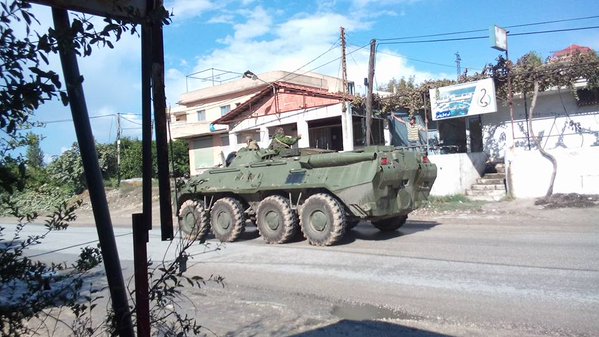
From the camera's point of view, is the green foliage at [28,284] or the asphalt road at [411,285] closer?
the green foliage at [28,284]

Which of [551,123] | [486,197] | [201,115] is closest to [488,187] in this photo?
[486,197]

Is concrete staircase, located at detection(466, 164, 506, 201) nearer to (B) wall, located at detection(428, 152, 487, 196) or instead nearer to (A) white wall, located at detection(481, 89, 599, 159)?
(B) wall, located at detection(428, 152, 487, 196)

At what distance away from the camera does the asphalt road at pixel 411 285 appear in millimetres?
4863

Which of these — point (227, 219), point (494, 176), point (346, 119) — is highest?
point (346, 119)

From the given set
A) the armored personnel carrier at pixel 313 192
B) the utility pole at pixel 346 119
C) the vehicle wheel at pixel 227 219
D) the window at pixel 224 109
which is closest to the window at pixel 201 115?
the window at pixel 224 109

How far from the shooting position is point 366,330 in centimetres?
476

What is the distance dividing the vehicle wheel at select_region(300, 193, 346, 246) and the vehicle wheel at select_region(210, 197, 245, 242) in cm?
183

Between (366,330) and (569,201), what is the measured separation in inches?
452

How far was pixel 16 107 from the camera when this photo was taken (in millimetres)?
1803

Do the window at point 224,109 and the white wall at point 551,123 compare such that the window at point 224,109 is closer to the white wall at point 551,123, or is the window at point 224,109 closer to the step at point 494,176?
the white wall at point 551,123

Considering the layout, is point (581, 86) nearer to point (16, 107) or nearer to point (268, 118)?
point (268, 118)

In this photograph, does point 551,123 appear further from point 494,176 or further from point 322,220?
point 322,220

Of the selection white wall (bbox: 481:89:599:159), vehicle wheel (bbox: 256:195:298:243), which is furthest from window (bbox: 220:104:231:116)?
vehicle wheel (bbox: 256:195:298:243)

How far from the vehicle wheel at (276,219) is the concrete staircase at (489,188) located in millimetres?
8620
